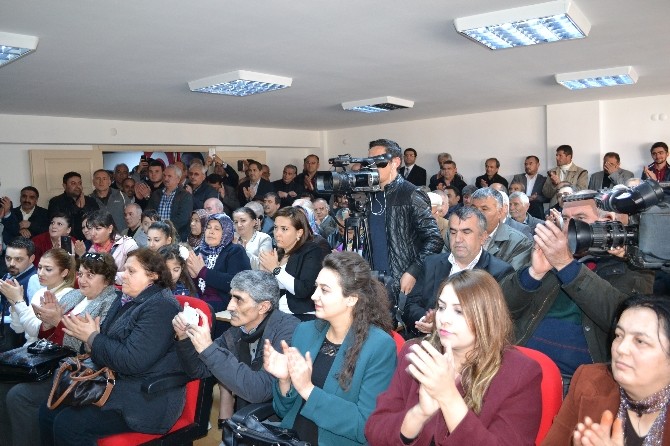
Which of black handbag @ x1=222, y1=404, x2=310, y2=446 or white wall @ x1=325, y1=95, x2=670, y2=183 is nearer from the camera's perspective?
black handbag @ x1=222, y1=404, x2=310, y2=446

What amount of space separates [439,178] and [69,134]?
5.00 metres

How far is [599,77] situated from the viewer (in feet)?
17.2

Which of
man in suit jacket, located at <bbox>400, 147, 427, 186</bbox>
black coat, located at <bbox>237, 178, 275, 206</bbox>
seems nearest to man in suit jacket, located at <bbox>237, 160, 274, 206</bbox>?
black coat, located at <bbox>237, 178, 275, 206</bbox>

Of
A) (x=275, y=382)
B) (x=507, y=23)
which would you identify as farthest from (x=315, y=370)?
(x=507, y=23)

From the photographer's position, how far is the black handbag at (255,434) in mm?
1834

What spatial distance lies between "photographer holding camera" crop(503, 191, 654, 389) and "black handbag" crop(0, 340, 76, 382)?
2.14 meters

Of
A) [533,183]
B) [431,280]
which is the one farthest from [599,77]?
[431,280]

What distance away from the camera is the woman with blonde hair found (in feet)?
4.56

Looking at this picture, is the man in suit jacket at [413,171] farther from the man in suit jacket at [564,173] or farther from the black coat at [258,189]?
the black coat at [258,189]

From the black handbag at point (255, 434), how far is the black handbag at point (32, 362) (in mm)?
1186

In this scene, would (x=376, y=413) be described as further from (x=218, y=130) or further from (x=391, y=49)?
(x=218, y=130)

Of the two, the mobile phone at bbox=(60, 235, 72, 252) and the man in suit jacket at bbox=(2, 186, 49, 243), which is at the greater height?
the man in suit jacket at bbox=(2, 186, 49, 243)

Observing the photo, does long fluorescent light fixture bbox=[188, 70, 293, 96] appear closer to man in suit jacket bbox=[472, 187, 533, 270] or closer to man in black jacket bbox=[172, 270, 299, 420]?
man in suit jacket bbox=[472, 187, 533, 270]

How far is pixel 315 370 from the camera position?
206cm
